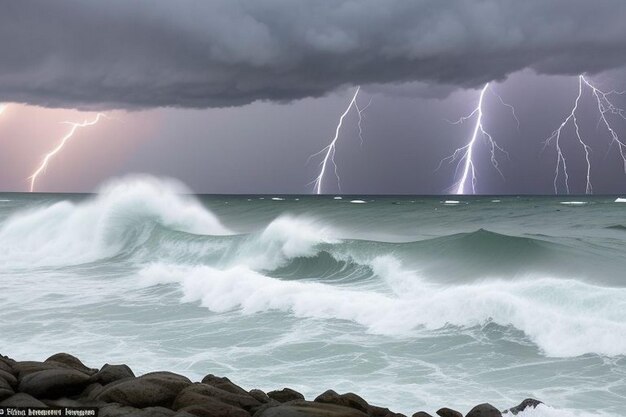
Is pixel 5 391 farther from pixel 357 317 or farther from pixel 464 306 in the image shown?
pixel 464 306

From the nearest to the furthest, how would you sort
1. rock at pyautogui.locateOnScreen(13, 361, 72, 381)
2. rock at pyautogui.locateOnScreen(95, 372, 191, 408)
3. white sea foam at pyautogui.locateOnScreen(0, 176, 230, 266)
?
rock at pyautogui.locateOnScreen(95, 372, 191, 408) < rock at pyautogui.locateOnScreen(13, 361, 72, 381) < white sea foam at pyautogui.locateOnScreen(0, 176, 230, 266)

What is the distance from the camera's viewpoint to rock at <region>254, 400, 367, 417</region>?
198 inches

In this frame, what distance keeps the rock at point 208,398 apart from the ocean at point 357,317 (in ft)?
7.71

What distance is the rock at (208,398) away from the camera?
5449 millimetres

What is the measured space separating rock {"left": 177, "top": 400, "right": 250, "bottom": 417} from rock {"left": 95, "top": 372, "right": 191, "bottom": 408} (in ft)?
1.73

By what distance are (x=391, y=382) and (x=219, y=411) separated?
376 cm

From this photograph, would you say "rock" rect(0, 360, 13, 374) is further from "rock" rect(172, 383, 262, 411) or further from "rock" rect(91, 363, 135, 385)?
"rock" rect(172, 383, 262, 411)

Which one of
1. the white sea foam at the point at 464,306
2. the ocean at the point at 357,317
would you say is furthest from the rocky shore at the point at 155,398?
the white sea foam at the point at 464,306

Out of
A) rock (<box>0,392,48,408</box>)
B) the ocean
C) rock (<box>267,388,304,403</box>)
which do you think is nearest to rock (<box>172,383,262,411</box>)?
rock (<box>267,388,304,403</box>)

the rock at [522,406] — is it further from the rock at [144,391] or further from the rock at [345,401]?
the rock at [144,391]

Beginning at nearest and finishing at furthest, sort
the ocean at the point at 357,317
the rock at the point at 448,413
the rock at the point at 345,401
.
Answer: the rock at the point at 345,401
the rock at the point at 448,413
the ocean at the point at 357,317

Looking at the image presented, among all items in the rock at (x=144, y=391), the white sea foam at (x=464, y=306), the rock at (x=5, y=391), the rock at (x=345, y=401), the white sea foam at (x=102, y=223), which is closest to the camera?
the rock at (x=5, y=391)

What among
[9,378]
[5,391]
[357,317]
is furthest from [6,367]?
[357,317]

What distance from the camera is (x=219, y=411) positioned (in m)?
5.25
